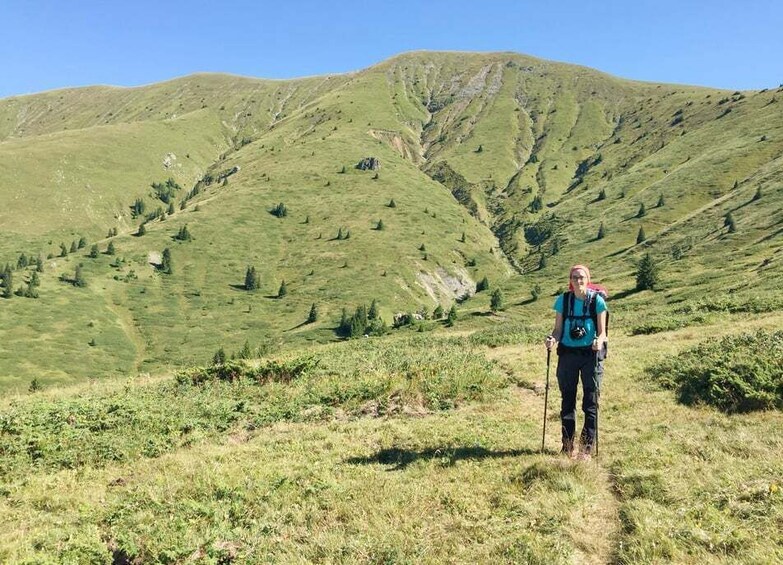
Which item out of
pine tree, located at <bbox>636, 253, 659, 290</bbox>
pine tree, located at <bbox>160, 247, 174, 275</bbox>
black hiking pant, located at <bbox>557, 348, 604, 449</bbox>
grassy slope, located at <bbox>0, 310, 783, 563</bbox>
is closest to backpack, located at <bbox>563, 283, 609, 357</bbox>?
black hiking pant, located at <bbox>557, 348, 604, 449</bbox>

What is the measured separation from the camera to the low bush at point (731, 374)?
11.9 m

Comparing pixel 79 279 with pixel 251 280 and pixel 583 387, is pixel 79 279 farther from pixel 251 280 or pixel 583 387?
pixel 583 387

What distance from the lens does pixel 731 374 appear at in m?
13.0

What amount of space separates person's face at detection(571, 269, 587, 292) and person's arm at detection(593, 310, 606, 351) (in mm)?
646

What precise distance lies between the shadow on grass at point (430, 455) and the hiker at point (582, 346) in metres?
1.15

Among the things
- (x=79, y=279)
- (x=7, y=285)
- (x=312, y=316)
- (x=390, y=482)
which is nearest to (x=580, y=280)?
(x=390, y=482)

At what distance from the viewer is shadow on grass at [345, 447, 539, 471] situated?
32.9ft

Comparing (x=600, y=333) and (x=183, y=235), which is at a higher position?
(x=183, y=235)

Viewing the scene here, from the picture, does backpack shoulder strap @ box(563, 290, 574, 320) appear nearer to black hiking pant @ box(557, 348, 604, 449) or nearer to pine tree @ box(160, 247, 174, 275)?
black hiking pant @ box(557, 348, 604, 449)

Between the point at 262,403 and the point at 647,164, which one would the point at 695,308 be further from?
the point at 647,164

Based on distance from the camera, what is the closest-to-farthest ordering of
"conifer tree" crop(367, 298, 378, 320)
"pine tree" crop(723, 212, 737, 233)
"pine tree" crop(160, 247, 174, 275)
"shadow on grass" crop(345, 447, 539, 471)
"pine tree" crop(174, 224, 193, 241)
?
"shadow on grass" crop(345, 447, 539, 471), "pine tree" crop(723, 212, 737, 233), "conifer tree" crop(367, 298, 378, 320), "pine tree" crop(160, 247, 174, 275), "pine tree" crop(174, 224, 193, 241)

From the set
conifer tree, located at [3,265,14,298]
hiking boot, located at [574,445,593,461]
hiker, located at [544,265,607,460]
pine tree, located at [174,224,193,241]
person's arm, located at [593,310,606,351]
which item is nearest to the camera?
hiking boot, located at [574,445,593,461]

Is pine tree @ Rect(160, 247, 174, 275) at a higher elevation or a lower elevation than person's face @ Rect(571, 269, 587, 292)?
higher

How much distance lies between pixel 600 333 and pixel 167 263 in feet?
530
